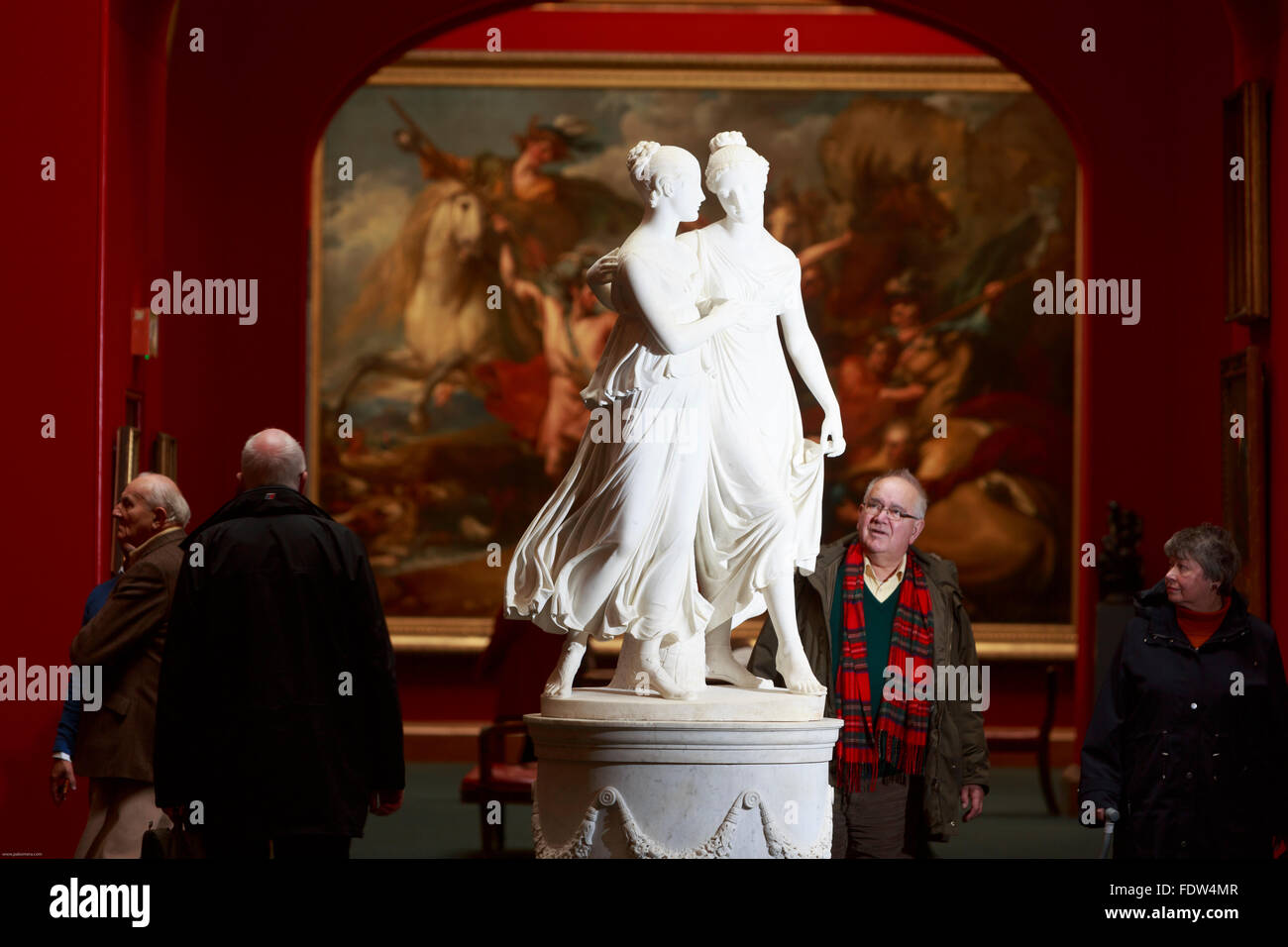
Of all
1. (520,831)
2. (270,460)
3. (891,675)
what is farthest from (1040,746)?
(270,460)

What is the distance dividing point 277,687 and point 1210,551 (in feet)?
9.68

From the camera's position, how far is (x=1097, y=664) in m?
10.7

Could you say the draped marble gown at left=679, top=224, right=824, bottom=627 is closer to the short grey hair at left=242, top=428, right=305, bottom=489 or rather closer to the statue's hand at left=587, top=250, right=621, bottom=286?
the statue's hand at left=587, top=250, right=621, bottom=286

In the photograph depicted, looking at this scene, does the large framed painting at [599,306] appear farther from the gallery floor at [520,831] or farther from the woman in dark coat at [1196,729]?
the woman in dark coat at [1196,729]

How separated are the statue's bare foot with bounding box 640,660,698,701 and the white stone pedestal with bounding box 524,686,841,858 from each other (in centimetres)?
8

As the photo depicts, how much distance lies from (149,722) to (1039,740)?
771 centimetres

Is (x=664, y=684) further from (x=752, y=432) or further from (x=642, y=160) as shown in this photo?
(x=642, y=160)

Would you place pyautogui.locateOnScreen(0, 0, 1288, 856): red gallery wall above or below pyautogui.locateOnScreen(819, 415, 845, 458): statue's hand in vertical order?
above

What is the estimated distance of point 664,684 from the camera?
542cm

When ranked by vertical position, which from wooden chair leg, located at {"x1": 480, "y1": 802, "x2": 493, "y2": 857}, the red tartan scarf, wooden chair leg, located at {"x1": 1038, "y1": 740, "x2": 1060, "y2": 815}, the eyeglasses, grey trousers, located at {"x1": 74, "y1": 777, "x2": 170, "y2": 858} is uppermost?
the eyeglasses

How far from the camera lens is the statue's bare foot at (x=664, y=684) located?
5.39 meters

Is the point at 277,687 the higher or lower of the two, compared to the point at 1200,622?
lower

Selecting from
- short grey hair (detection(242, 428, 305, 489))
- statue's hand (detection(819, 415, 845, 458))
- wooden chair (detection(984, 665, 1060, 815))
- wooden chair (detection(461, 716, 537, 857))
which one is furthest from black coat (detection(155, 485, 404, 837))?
wooden chair (detection(984, 665, 1060, 815))

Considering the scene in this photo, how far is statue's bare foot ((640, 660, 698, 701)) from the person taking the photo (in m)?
5.39
